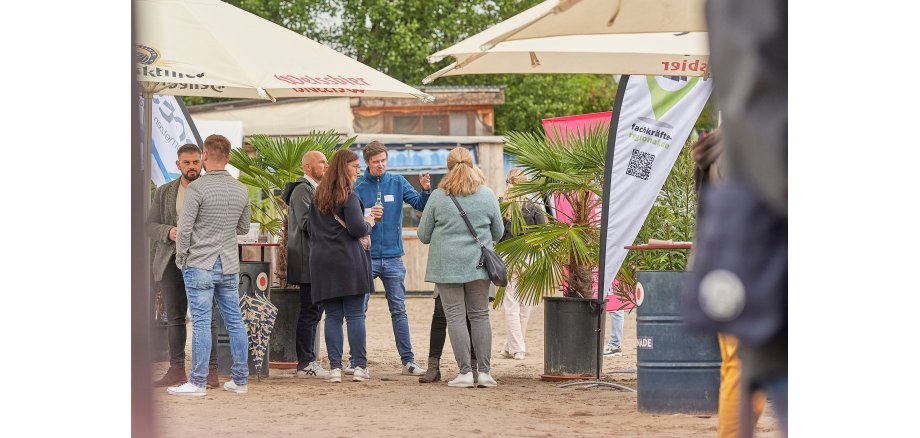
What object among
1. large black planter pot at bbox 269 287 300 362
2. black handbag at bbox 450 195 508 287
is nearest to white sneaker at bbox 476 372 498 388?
black handbag at bbox 450 195 508 287

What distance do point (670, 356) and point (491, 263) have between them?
173 centimetres

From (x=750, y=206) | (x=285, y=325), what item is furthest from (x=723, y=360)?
(x=285, y=325)

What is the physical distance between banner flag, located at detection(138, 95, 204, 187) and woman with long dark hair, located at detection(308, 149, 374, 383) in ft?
7.79

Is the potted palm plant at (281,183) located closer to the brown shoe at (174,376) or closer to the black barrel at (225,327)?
the black barrel at (225,327)

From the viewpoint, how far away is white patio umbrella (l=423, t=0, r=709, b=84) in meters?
6.94

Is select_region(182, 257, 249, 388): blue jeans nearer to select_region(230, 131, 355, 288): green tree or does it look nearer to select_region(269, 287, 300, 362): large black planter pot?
select_region(269, 287, 300, 362): large black planter pot

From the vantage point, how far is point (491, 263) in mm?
8430

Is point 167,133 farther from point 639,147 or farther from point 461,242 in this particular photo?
point 639,147

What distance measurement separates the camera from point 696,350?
23.3 feet

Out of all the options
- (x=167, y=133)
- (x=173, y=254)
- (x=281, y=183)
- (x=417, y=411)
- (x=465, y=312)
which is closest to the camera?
(x=417, y=411)
